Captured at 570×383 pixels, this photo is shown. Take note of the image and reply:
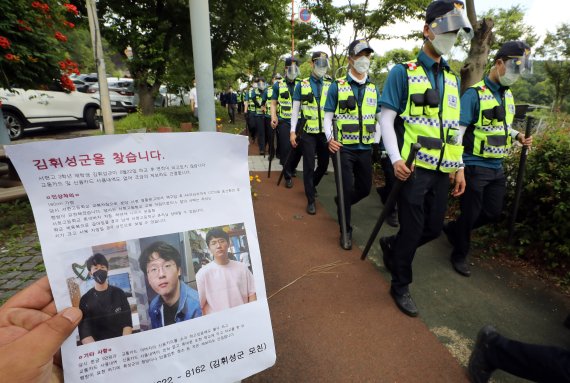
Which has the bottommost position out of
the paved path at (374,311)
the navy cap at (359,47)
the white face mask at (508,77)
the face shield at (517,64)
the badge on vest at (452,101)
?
the paved path at (374,311)

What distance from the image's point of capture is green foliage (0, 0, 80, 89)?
354 cm

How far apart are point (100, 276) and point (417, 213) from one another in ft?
7.42

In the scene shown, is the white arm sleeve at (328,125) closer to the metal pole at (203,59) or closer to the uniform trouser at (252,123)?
the metal pole at (203,59)

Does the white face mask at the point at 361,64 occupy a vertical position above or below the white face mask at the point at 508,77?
above

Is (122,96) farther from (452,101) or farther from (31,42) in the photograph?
(452,101)

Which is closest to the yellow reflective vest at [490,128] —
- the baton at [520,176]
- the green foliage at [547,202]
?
the baton at [520,176]

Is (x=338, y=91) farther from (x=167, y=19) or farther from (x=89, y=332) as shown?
(x=167, y=19)

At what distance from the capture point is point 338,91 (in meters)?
3.69

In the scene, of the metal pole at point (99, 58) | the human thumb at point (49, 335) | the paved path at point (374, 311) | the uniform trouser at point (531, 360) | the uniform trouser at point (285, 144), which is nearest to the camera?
the human thumb at point (49, 335)

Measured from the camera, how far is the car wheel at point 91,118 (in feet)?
35.5

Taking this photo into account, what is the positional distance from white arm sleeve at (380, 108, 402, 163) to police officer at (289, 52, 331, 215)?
2166 millimetres

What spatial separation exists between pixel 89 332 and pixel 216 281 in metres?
0.36

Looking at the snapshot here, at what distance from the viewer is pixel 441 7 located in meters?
2.36

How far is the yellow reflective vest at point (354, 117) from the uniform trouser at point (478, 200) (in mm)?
1102
